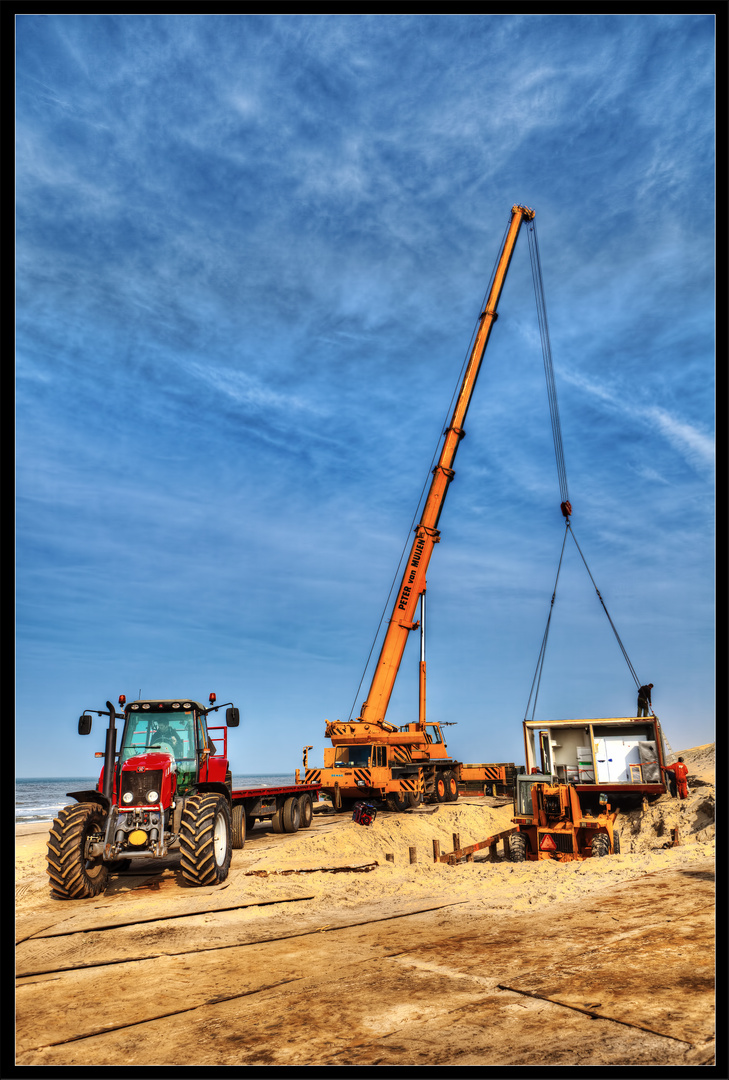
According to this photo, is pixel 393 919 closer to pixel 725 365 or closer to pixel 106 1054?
pixel 106 1054

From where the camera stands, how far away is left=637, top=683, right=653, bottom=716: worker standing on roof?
19.1 meters

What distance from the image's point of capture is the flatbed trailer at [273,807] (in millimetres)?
17578

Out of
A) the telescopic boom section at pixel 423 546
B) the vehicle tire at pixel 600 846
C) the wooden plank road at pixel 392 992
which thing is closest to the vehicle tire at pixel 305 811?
the telescopic boom section at pixel 423 546

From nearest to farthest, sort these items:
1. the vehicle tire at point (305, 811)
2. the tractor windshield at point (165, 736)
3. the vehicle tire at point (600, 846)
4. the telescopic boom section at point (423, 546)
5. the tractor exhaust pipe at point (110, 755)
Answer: the tractor exhaust pipe at point (110, 755) → the tractor windshield at point (165, 736) → the vehicle tire at point (600, 846) → the vehicle tire at point (305, 811) → the telescopic boom section at point (423, 546)

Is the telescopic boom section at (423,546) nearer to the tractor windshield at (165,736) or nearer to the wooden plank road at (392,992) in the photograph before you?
the tractor windshield at (165,736)

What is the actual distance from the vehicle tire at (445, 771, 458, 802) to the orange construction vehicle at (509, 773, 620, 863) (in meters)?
12.5

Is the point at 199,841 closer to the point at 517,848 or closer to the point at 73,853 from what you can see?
the point at 73,853

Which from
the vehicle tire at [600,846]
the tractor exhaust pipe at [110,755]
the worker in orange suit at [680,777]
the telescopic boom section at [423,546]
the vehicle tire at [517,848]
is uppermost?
the telescopic boom section at [423,546]

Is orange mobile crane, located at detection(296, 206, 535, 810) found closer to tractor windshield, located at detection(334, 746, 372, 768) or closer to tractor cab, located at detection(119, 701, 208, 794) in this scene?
tractor windshield, located at detection(334, 746, 372, 768)

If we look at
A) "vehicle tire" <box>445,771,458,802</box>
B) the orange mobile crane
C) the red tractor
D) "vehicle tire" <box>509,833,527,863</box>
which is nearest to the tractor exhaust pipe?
the red tractor

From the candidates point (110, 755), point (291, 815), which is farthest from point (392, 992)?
point (291, 815)

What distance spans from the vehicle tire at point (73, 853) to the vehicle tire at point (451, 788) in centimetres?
1844

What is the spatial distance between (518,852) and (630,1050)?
11193mm

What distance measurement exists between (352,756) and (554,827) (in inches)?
382
